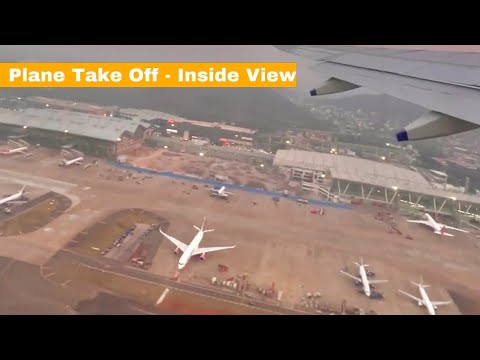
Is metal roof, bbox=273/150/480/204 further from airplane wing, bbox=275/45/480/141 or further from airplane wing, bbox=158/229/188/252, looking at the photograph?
airplane wing, bbox=275/45/480/141

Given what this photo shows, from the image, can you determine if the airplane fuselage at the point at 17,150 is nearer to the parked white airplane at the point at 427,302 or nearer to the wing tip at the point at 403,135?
the parked white airplane at the point at 427,302

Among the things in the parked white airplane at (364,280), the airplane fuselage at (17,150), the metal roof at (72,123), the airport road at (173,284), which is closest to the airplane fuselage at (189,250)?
the airport road at (173,284)

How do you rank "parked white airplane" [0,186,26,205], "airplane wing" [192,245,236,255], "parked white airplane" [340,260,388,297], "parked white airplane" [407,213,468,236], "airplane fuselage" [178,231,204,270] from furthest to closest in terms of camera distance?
1. "parked white airplane" [407,213,468,236]
2. "parked white airplane" [0,186,26,205]
3. "airplane wing" [192,245,236,255]
4. "airplane fuselage" [178,231,204,270]
5. "parked white airplane" [340,260,388,297]

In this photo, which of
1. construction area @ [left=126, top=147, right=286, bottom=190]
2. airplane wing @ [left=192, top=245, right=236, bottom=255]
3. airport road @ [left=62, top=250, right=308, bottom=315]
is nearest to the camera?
airport road @ [left=62, top=250, right=308, bottom=315]

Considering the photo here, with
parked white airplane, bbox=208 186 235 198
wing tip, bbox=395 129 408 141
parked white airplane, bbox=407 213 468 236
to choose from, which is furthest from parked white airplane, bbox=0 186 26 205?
parked white airplane, bbox=407 213 468 236

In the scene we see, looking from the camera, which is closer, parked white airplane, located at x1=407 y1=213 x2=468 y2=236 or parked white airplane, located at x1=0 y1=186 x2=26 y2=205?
parked white airplane, located at x1=0 y1=186 x2=26 y2=205
